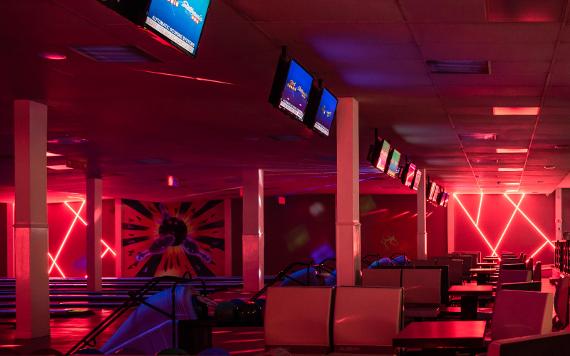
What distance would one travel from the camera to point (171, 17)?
3924mm

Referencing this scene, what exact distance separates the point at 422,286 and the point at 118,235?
18.7 m

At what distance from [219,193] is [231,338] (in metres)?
14.9

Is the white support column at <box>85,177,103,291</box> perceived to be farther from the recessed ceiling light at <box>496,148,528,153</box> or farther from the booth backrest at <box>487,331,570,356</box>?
the booth backrest at <box>487,331,570,356</box>

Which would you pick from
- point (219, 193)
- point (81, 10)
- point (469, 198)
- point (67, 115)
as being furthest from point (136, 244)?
point (81, 10)

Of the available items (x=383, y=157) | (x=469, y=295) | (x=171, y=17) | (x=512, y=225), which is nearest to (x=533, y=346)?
(x=171, y=17)

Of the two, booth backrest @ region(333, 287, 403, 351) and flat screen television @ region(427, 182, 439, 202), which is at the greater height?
flat screen television @ region(427, 182, 439, 202)

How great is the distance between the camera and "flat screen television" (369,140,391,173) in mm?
10203

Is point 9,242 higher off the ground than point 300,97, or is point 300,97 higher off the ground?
point 300,97

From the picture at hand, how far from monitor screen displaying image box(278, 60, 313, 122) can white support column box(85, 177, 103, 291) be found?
1105cm

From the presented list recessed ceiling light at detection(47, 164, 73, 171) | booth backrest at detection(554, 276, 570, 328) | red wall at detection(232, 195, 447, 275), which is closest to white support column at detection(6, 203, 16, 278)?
red wall at detection(232, 195, 447, 275)

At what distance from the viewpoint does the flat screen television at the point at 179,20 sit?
Result: 12.4 ft

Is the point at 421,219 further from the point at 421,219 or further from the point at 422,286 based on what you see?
the point at 422,286

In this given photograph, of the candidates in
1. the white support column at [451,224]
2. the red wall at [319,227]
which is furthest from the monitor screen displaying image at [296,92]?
→ the red wall at [319,227]

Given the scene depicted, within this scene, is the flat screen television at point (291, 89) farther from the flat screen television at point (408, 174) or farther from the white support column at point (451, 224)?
the white support column at point (451, 224)
